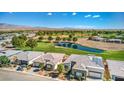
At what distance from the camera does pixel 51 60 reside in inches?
138

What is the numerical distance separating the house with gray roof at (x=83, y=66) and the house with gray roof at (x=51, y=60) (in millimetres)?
139

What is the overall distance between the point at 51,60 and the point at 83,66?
57cm

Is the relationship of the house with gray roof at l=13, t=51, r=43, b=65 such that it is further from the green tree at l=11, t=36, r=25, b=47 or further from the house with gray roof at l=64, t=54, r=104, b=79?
the house with gray roof at l=64, t=54, r=104, b=79

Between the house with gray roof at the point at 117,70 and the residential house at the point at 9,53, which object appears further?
the residential house at the point at 9,53

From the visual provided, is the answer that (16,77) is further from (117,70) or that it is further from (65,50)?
(117,70)

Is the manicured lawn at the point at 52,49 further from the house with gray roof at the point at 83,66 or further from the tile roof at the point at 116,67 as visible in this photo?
the tile roof at the point at 116,67

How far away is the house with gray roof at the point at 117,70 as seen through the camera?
3303mm

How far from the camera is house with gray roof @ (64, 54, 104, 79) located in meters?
3.35

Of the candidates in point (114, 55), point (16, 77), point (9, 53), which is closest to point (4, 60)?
point (9, 53)

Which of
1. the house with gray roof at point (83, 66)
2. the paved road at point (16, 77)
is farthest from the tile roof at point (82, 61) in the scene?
the paved road at point (16, 77)

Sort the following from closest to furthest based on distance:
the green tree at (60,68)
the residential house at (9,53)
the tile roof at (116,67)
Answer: the tile roof at (116,67), the green tree at (60,68), the residential house at (9,53)

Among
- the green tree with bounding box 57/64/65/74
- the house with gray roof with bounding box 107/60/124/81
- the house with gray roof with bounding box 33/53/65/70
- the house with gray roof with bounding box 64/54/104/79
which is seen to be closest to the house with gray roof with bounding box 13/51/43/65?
the house with gray roof with bounding box 33/53/65/70
